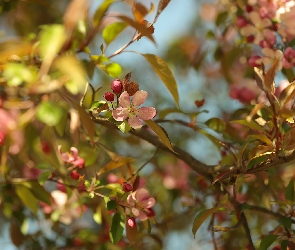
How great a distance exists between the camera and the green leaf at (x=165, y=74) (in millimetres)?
888

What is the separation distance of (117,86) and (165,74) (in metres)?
0.09

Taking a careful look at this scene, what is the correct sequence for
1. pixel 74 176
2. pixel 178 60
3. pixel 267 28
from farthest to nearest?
pixel 178 60 < pixel 267 28 < pixel 74 176

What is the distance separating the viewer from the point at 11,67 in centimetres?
75

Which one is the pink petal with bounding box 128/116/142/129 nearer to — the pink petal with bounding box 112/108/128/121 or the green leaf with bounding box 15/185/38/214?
the pink petal with bounding box 112/108/128/121

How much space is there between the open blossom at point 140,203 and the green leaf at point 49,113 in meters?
0.32

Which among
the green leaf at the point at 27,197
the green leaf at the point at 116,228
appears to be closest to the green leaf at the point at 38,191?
the green leaf at the point at 27,197

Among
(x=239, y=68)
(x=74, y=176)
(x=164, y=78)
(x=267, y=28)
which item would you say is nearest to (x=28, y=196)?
(x=74, y=176)

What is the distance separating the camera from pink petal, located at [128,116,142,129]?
865mm

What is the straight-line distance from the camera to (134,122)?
869mm

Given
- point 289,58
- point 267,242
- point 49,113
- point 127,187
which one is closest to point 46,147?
point 49,113

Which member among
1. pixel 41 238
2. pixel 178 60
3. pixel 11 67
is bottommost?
pixel 41 238

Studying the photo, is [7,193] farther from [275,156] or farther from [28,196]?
[275,156]

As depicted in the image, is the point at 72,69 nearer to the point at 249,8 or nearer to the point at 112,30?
the point at 112,30

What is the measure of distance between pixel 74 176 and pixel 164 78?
279 mm
